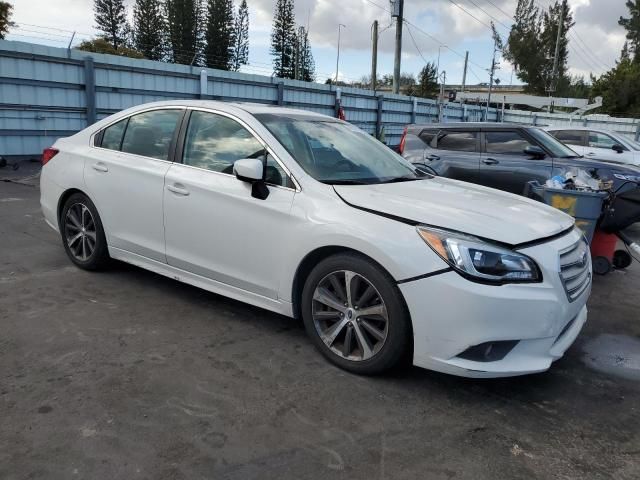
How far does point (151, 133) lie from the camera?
4395 mm

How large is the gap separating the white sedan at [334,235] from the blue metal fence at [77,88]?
7872 millimetres

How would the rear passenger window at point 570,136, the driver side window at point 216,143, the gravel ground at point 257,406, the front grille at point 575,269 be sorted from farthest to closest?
the rear passenger window at point 570,136 < the driver side window at point 216,143 < the front grille at point 575,269 < the gravel ground at point 257,406

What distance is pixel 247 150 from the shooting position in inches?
147

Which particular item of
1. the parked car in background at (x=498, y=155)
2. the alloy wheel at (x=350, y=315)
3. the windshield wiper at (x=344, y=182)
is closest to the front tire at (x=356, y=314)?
the alloy wheel at (x=350, y=315)

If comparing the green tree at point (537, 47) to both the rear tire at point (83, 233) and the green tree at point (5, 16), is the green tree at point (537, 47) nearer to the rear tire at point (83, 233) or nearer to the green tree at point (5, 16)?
the green tree at point (5, 16)

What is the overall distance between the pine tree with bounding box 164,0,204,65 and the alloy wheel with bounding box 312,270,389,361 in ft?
187

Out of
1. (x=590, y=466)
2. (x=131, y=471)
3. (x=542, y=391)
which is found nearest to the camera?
(x=131, y=471)

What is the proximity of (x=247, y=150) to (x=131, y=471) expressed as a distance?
2.19 meters

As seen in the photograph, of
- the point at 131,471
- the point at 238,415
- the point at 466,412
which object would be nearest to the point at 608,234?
the point at 466,412

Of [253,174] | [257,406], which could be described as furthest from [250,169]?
[257,406]

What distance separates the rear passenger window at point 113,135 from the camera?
4.64 m

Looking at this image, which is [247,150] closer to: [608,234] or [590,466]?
[590,466]

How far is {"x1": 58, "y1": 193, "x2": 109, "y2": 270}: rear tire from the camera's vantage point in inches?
184

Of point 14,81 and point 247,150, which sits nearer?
point 247,150
